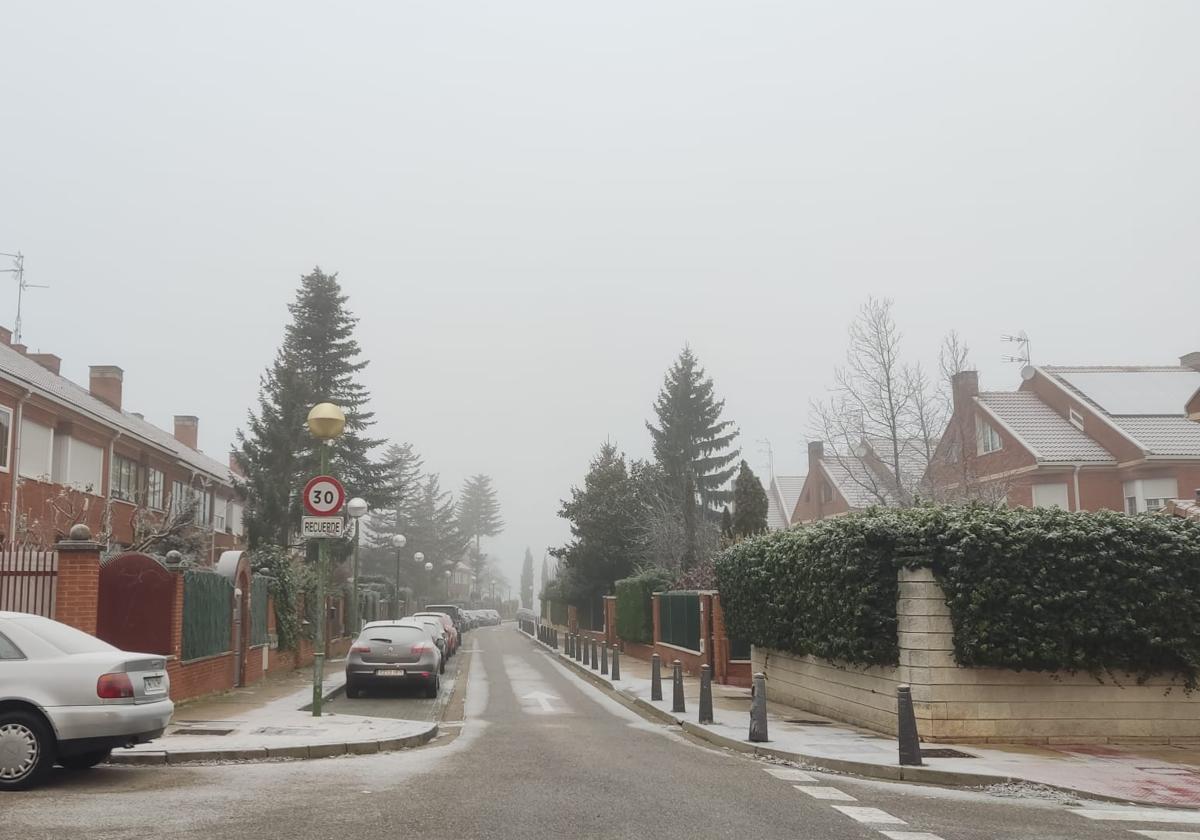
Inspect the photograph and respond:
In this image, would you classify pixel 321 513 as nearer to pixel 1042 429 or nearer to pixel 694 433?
pixel 1042 429

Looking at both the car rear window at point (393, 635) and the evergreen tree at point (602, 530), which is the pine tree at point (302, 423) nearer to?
the evergreen tree at point (602, 530)

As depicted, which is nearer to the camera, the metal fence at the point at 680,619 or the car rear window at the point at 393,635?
the car rear window at the point at 393,635

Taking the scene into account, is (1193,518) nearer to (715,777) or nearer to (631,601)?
(715,777)

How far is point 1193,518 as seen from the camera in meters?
13.9

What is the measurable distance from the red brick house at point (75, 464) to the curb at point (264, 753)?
10.4 meters

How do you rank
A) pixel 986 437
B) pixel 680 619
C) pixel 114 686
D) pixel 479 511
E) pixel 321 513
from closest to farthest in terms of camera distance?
1. pixel 114 686
2. pixel 321 513
3. pixel 680 619
4. pixel 986 437
5. pixel 479 511

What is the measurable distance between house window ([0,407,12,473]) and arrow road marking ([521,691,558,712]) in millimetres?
13798

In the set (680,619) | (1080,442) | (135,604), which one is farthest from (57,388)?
(1080,442)

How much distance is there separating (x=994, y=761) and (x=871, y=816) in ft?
11.8

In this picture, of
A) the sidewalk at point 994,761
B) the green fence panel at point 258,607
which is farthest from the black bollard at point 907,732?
the green fence panel at point 258,607

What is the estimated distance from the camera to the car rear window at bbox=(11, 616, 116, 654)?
909cm

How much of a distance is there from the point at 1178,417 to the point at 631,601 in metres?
20.3

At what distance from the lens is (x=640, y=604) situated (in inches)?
1289

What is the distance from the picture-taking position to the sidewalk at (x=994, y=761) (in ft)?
32.3
